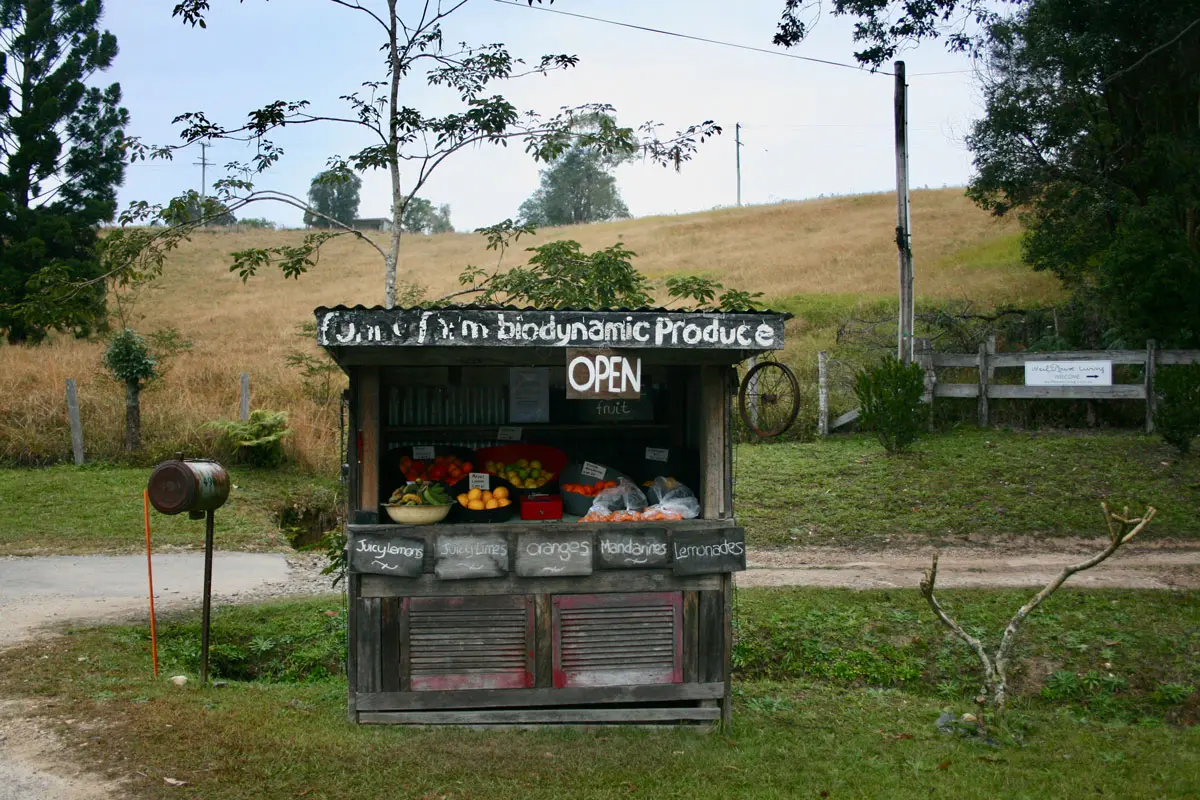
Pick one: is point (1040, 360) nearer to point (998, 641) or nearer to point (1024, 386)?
point (1024, 386)

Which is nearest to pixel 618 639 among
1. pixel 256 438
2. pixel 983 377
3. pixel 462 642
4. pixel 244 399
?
pixel 462 642

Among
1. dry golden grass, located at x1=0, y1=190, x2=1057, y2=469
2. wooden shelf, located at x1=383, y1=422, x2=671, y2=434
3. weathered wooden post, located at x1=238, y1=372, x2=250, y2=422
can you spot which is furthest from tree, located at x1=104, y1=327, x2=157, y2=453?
wooden shelf, located at x1=383, y1=422, x2=671, y2=434

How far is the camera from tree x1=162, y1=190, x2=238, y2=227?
32.9 ft

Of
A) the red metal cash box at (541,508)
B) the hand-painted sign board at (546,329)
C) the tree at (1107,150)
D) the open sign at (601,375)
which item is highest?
the tree at (1107,150)

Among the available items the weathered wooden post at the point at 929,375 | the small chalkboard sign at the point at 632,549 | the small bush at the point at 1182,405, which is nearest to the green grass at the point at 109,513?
the small chalkboard sign at the point at 632,549

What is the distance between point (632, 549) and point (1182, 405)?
1301 cm

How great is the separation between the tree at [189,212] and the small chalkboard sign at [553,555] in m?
5.49

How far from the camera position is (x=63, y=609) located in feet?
32.6

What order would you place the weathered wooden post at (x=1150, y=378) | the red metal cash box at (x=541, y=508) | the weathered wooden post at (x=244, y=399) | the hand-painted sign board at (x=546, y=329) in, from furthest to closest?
the weathered wooden post at (x=244, y=399), the weathered wooden post at (x=1150, y=378), the red metal cash box at (x=541, y=508), the hand-painted sign board at (x=546, y=329)

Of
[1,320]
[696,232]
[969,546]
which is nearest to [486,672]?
[969,546]

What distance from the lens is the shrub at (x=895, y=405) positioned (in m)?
17.7

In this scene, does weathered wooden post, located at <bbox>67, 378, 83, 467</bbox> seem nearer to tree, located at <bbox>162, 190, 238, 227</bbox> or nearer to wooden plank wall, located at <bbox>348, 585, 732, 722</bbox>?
tree, located at <bbox>162, 190, 238, 227</bbox>

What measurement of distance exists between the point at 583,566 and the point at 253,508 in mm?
10365

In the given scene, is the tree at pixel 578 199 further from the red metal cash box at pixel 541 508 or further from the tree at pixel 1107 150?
the red metal cash box at pixel 541 508
